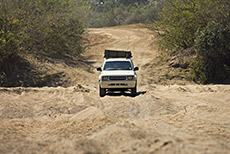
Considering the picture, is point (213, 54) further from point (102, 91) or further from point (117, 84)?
point (102, 91)

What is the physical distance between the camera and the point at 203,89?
13523 mm

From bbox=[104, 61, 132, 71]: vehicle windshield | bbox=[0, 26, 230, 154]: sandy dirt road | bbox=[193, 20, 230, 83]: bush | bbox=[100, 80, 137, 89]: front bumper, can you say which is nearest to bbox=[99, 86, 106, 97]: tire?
bbox=[100, 80, 137, 89]: front bumper

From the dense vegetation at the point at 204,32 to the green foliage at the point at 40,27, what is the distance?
25.6 feet

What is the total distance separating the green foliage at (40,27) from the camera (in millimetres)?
16594

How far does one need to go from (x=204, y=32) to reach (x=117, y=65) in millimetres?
6974

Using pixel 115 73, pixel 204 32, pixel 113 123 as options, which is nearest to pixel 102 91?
pixel 115 73

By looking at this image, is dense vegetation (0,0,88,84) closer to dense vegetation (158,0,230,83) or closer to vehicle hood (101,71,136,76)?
vehicle hood (101,71,136,76)

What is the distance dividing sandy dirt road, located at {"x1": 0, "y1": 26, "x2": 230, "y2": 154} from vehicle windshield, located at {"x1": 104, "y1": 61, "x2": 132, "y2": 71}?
6.24 ft

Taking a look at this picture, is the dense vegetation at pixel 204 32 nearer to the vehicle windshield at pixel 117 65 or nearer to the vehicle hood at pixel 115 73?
the vehicle windshield at pixel 117 65

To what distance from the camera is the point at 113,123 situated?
7.16 meters

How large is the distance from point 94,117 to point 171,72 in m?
13.0

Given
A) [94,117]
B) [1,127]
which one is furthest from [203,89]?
[1,127]

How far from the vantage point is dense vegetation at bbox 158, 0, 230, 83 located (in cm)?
1672

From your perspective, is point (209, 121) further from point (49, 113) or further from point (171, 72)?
point (171, 72)
